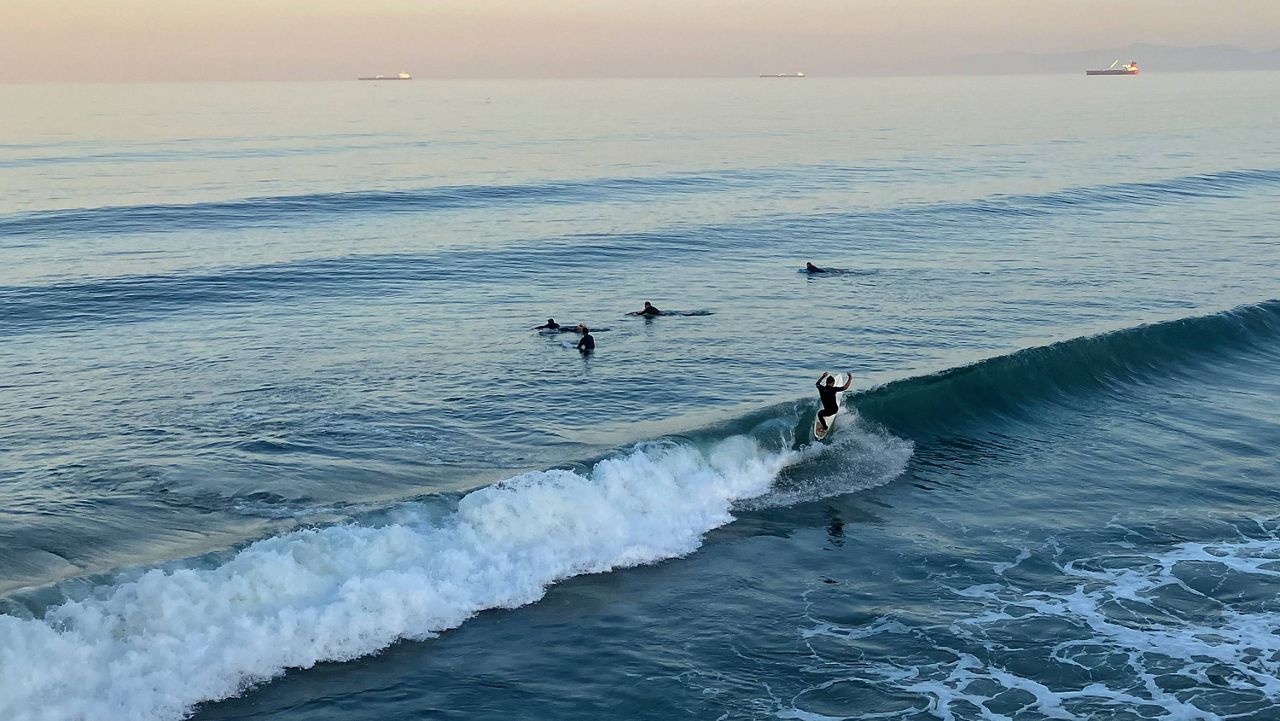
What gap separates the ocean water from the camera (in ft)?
48.3

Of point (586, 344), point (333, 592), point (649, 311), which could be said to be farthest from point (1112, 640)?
point (649, 311)

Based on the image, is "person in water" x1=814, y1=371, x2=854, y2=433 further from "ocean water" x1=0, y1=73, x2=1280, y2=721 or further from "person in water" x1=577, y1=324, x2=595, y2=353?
"person in water" x1=577, y1=324, x2=595, y2=353

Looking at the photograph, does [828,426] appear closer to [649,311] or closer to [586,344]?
[586,344]

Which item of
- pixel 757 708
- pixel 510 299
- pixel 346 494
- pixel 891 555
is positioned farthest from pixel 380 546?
pixel 510 299

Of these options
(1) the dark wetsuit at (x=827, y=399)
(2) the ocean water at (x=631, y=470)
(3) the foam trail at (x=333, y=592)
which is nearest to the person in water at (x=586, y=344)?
(2) the ocean water at (x=631, y=470)

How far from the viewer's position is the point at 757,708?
45.6 feet

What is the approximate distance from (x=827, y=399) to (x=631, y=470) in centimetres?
497

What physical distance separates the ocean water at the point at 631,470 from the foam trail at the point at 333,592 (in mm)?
53

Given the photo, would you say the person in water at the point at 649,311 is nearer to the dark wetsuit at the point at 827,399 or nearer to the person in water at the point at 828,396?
the dark wetsuit at the point at 827,399

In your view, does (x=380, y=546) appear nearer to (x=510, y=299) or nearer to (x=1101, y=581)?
(x=1101, y=581)

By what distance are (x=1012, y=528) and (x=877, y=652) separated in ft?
18.0

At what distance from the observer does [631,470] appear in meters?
20.8

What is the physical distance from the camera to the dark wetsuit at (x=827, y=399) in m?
23.2

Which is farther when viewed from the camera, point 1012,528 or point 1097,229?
point 1097,229
